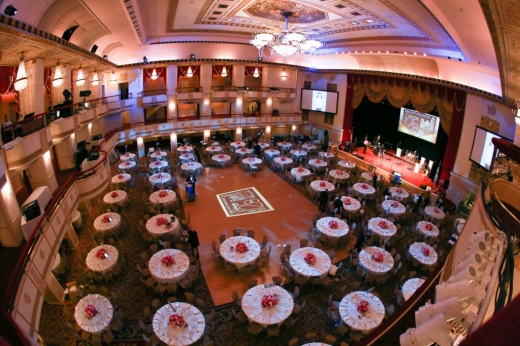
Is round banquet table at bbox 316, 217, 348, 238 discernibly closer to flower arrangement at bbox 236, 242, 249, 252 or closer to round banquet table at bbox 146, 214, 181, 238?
flower arrangement at bbox 236, 242, 249, 252

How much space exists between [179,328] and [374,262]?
644cm

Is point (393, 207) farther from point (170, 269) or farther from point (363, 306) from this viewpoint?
point (170, 269)

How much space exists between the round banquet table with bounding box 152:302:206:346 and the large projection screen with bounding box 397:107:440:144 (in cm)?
1681

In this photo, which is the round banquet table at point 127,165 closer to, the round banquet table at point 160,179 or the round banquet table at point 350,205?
the round banquet table at point 160,179

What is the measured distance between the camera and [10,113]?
11000 millimetres

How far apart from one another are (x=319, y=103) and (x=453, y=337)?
23.8 metres

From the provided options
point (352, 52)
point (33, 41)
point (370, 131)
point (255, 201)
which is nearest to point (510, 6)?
point (33, 41)

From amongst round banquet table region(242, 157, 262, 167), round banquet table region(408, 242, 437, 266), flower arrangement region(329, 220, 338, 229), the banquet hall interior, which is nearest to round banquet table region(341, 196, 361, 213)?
the banquet hall interior

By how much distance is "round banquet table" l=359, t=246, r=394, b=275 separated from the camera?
979 centimetres

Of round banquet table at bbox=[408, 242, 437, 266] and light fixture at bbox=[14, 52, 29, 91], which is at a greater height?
light fixture at bbox=[14, 52, 29, 91]

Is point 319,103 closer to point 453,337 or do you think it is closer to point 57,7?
point 57,7

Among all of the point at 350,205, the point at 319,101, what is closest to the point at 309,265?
the point at 350,205

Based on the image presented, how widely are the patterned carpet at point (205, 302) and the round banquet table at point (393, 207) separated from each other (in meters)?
1.63

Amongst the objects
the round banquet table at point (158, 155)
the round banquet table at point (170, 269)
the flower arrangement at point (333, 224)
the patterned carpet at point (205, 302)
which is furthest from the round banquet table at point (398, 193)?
the round banquet table at point (158, 155)
